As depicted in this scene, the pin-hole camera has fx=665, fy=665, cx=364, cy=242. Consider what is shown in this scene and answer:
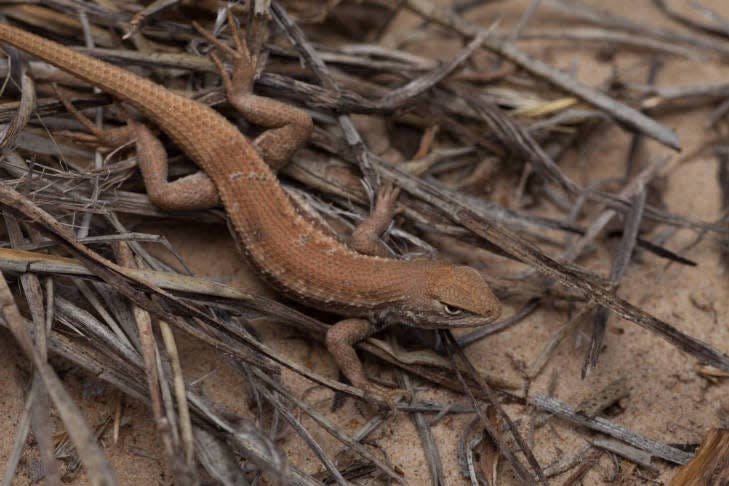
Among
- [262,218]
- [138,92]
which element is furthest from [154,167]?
[262,218]

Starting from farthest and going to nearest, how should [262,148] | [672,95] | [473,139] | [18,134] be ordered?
1. [672,95]
2. [473,139]
3. [262,148]
4. [18,134]

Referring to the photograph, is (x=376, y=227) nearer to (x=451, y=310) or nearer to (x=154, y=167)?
(x=451, y=310)

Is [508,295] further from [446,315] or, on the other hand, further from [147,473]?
[147,473]

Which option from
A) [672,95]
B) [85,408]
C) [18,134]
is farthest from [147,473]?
[672,95]

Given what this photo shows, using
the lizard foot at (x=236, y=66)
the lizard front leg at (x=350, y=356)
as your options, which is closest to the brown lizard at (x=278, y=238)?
the lizard front leg at (x=350, y=356)

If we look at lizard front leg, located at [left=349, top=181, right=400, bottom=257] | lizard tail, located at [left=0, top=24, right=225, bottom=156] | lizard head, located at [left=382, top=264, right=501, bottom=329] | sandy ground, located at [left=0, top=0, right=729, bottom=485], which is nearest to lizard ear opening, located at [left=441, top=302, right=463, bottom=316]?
lizard head, located at [left=382, top=264, right=501, bottom=329]

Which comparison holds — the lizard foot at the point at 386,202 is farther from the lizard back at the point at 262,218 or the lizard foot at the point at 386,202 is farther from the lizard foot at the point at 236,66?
the lizard foot at the point at 236,66

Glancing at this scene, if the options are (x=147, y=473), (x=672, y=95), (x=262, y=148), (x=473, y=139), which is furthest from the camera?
(x=672, y=95)
